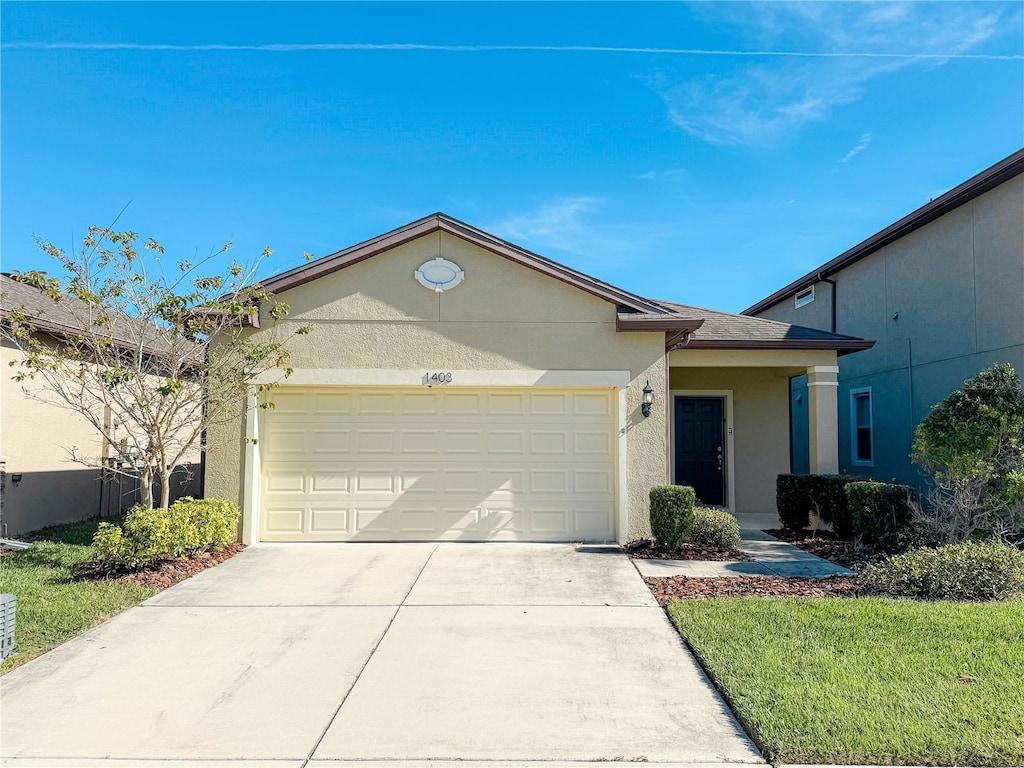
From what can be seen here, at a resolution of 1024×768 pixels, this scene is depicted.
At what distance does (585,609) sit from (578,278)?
4.97 m

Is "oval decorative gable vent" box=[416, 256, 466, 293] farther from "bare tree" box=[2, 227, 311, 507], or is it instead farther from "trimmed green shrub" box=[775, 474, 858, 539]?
"trimmed green shrub" box=[775, 474, 858, 539]

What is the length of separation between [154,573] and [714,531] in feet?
23.4

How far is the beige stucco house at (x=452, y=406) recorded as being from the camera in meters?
9.59

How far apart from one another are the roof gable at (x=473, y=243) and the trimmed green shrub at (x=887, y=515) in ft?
12.4

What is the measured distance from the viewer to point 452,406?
988cm

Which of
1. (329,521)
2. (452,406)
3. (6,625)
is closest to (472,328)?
(452,406)

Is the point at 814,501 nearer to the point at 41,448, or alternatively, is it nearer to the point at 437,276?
the point at 437,276

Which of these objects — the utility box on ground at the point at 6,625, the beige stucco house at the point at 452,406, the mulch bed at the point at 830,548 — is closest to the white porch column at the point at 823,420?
the mulch bed at the point at 830,548

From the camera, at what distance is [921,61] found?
11.0m

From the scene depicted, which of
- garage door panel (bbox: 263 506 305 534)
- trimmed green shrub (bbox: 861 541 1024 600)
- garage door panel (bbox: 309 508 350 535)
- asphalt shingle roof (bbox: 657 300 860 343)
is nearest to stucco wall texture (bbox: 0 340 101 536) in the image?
garage door panel (bbox: 263 506 305 534)

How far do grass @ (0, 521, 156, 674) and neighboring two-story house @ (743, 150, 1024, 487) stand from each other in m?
12.3

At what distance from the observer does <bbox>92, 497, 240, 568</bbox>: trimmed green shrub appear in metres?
7.46

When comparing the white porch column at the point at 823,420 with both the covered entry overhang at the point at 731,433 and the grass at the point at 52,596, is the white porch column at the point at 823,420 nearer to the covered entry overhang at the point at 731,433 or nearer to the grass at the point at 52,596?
the covered entry overhang at the point at 731,433

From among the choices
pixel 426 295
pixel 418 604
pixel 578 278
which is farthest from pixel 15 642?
pixel 578 278
